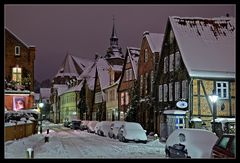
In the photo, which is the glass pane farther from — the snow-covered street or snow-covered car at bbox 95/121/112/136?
snow-covered car at bbox 95/121/112/136

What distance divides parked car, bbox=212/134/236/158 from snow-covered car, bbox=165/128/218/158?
0.89m

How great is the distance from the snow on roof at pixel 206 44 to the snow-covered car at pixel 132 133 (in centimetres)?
609

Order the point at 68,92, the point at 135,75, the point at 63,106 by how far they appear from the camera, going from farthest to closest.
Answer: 1. the point at 63,106
2. the point at 68,92
3. the point at 135,75

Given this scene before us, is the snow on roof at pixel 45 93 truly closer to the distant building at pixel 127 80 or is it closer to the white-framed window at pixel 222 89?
the distant building at pixel 127 80

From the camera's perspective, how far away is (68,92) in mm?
100625

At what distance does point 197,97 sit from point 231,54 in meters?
5.12

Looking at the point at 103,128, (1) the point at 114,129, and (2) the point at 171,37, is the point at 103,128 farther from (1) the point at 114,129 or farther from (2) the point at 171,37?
(2) the point at 171,37

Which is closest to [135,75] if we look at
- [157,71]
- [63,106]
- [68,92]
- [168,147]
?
[157,71]

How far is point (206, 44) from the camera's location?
1501 inches

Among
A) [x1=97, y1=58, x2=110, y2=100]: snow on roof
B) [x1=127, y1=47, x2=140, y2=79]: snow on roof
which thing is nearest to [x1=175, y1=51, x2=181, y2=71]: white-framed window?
[x1=127, y1=47, x2=140, y2=79]: snow on roof

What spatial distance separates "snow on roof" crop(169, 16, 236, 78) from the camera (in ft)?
118

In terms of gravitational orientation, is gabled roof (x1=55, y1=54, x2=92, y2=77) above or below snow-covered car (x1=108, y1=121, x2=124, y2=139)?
above
